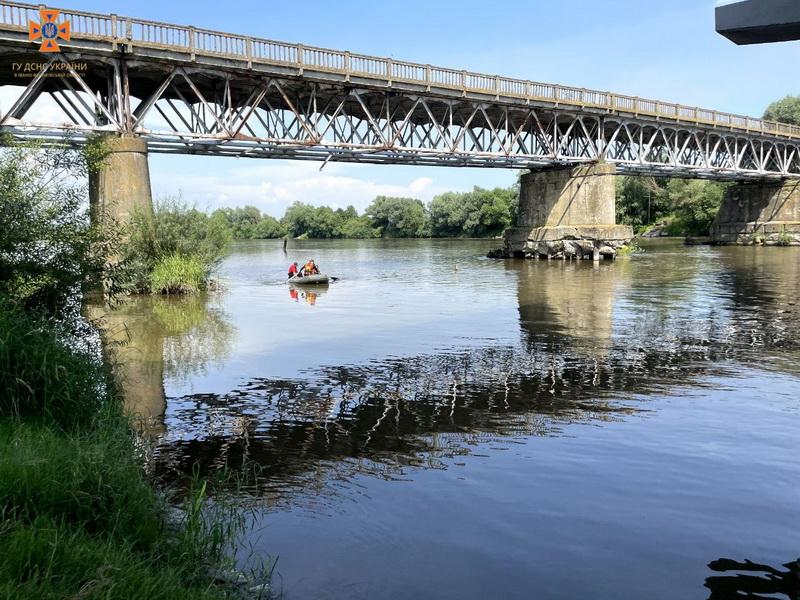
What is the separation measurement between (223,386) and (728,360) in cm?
1082

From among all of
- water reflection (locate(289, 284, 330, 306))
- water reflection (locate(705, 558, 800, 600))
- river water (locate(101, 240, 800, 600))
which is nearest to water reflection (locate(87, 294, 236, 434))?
river water (locate(101, 240, 800, 600))

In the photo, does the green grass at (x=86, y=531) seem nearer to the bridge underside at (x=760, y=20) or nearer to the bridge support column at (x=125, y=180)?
the bridge underside at (x=760, y=20)

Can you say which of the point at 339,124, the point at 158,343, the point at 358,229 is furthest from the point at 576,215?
the point at 358,229

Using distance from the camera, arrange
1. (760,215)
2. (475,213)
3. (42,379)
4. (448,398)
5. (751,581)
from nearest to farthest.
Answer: (751,581)
(42,379)
(448,398)
(760,215)
(475,213)

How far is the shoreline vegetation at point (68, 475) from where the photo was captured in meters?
4.14

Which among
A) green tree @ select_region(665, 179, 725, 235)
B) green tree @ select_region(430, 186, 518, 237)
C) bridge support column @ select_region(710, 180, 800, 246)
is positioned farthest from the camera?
green tree @ select_region(430, 186, 518, 237)

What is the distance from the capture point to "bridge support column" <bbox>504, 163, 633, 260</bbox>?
51406mm

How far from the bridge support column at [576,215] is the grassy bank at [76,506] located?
156ft

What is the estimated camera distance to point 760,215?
78625 mm

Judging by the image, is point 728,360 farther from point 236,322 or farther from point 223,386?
point 236,322

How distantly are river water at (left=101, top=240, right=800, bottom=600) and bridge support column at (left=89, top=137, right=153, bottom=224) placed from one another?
28.7ft

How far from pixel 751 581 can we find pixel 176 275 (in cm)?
2499

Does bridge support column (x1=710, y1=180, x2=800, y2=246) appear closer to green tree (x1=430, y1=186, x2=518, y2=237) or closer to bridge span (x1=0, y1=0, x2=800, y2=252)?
bridge span (x1=0, y1=0, x2=800, y2=252)

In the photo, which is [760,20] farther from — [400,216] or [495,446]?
[400,216]
